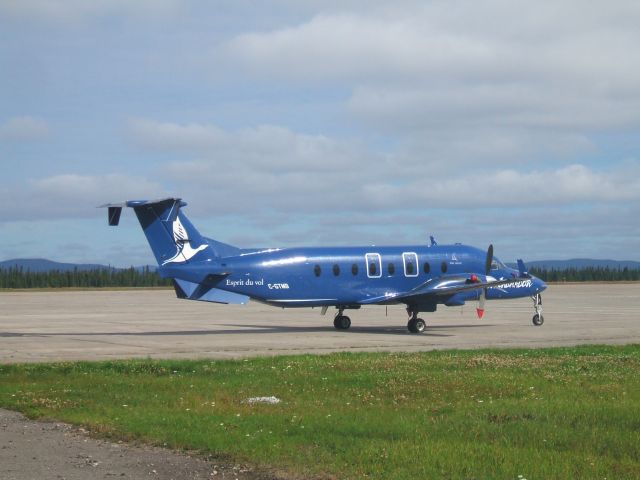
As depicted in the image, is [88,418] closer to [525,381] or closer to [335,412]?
[335,412]

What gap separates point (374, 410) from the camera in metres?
15.5

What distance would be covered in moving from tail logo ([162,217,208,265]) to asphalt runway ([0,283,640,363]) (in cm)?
278

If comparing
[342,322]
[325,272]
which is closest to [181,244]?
[325,272]

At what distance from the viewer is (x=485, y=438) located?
13023 millimetres

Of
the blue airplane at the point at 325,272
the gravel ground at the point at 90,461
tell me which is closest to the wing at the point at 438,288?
the blue airplane at the point at 325,272

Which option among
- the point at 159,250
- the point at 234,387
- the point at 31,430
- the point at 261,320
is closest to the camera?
the point at 31,430

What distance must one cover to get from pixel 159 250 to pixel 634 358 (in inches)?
697

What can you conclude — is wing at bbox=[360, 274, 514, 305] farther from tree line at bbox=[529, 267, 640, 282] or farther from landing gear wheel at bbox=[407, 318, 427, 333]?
tree line at bbox=[529, 267, 640, 282]

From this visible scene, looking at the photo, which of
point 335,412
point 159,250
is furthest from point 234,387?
point 159,250

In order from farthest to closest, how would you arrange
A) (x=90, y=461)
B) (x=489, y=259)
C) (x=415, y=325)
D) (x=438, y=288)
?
(x=489, y=259)
(x=438, y=288)
(x=415, y=325)
(x=90, y=461)

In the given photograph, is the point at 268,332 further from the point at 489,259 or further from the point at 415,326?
the point at 489,259

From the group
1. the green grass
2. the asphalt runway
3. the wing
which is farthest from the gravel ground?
the wing

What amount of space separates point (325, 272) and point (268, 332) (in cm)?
319

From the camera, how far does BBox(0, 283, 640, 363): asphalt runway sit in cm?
2912
